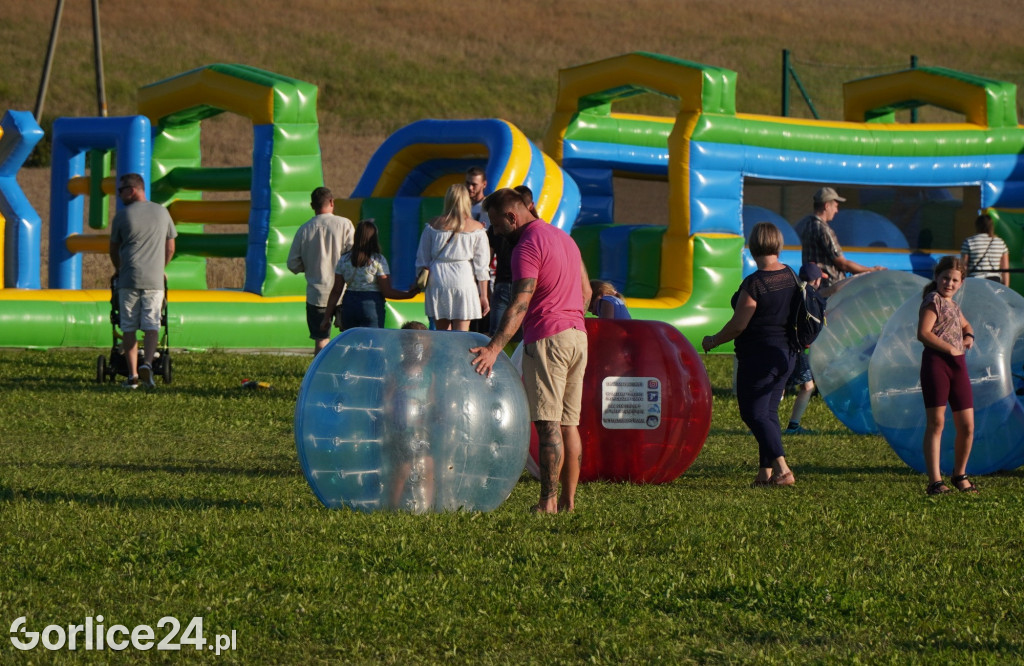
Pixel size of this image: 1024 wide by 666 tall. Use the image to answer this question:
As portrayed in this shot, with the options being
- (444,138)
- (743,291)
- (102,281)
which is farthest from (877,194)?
(102,281)

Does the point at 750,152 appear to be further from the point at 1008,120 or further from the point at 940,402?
the point at 940,402

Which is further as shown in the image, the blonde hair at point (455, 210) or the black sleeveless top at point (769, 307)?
the blonde hair at point (455, 210)

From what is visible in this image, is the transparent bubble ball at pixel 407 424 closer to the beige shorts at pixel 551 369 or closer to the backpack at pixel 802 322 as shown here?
the beige shorts at pixel 551 369

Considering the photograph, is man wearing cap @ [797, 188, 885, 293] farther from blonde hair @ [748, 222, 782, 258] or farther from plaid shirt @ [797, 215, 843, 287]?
blonde hair @ [748, 222, 782, 258]

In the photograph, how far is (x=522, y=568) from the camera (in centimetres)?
512

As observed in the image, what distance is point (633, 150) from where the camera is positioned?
18797 mm

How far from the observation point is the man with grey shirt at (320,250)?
10.9 m

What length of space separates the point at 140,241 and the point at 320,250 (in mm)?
1442

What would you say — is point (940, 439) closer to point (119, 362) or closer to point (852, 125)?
point (119, 362)

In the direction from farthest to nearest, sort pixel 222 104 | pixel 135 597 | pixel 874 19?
pixel 874 19
pixel 222 104
pixel 135 597

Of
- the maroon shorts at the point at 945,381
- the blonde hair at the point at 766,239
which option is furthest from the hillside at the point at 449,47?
the maroon shorts at the point at 945,381

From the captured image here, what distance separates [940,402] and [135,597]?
4430 millimetres

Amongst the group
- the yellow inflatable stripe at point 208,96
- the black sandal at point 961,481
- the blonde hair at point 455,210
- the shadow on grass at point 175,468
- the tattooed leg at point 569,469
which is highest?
the yellow inflatable stripe at point 208,96

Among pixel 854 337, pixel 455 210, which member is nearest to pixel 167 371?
pixel 455 210
